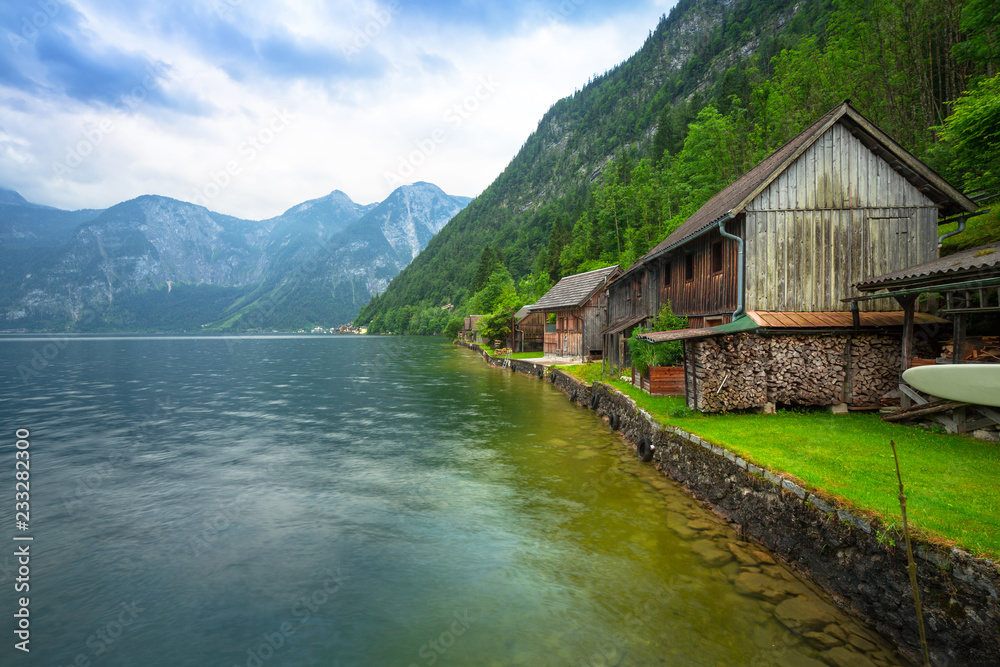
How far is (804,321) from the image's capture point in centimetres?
1322

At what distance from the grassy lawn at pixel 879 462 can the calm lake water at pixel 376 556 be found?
1690 mm

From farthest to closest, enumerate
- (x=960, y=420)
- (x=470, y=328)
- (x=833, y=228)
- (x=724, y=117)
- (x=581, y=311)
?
1. (x=470, y=328)
2. (x=724, y=117)
3. (x=581, y=311)
4. (x=833, y=228)
5. (x=960, y=420)

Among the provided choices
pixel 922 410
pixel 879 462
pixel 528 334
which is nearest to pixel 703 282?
pixel 922 410

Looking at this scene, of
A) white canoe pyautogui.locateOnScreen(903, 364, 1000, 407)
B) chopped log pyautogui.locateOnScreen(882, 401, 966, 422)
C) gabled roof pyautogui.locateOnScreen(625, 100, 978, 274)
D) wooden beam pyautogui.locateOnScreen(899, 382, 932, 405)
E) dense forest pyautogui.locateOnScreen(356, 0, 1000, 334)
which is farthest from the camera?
dense forest pyautogui.locateOnScreen(356, 0, 1000, 334)

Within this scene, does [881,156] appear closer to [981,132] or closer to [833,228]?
[833,228]

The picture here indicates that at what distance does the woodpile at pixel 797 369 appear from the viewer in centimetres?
1304

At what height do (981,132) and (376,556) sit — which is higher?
(981,132)

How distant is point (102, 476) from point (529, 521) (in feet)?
43.8

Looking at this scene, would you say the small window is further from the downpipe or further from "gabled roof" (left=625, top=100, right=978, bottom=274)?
"gabled roof" (left=625, top=100, right=978, bottom=274)

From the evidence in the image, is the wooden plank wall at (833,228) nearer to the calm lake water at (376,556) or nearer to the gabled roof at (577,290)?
the calm lake water at (376,556)

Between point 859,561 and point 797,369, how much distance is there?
322 inches

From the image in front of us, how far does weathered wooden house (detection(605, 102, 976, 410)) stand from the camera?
43.2ft

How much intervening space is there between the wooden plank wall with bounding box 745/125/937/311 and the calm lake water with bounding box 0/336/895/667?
7502 mm


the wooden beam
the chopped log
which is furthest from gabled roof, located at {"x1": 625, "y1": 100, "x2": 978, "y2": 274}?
the chopped log
